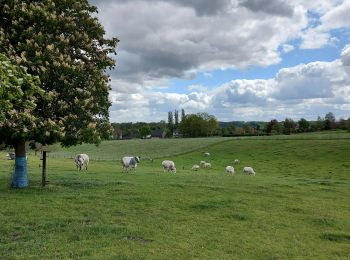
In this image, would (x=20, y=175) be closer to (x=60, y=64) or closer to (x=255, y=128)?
(x=60, y=64)

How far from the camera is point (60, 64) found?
2109cm

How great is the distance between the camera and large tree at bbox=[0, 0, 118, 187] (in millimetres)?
20797

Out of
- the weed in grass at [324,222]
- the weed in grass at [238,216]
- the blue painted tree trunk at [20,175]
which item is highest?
the blue painted tree trunk at [20,175]

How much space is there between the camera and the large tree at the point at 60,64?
20.8 metres

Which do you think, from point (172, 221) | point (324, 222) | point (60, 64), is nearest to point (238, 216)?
point (172, 221)

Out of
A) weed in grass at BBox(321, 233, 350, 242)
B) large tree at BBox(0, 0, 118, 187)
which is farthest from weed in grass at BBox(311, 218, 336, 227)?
large tree at BBox(0, 0, 118, 187)

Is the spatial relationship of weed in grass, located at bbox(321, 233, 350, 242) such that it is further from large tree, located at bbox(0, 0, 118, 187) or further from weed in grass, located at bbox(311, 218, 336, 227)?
large tree, located at bbox(0, 0, 118, 187)

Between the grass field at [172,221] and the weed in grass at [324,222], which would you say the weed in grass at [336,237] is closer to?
the grass field at [172,221]

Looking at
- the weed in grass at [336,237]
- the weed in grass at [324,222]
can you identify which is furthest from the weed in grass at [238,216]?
the weed in grass at [336,237]

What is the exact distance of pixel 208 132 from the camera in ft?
588

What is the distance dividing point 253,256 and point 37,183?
57.9ft

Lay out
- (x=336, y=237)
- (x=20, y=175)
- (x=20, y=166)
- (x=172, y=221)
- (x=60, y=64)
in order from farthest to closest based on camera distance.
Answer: (x=20, y=175)
(x=20, y=166)
(x=60, y=64)
(x=172, y=221)
(x=336, y=237)

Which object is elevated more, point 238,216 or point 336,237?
point 238,216

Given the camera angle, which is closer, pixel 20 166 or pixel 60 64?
pixel 60 64
